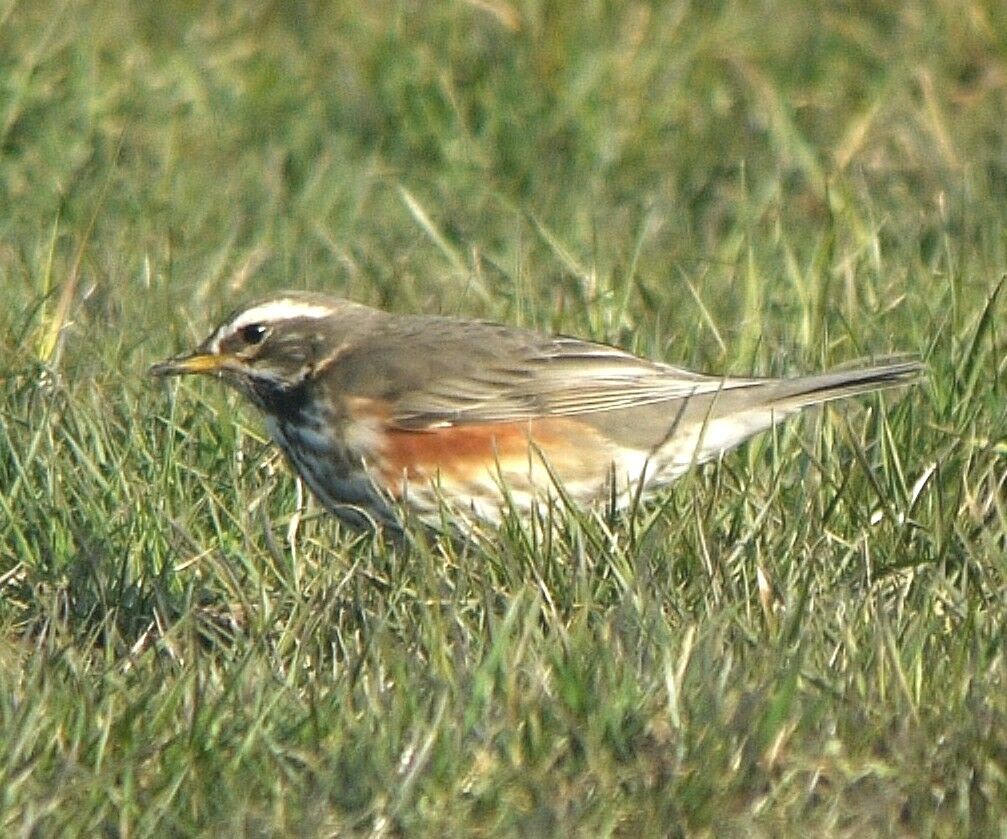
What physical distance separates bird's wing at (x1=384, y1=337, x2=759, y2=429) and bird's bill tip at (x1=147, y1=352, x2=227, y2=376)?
585 mm

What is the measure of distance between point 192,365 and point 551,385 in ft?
3.51

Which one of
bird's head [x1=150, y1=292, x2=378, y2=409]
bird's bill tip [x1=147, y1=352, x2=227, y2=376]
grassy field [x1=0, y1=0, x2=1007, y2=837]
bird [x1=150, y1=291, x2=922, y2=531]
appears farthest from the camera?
bird's head [x1=150, y1=292, x2=378, y2=409]

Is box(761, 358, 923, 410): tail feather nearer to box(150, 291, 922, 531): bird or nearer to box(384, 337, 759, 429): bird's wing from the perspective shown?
box(150, 291, 922, 531): bird

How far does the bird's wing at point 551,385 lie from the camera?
23.4 feet

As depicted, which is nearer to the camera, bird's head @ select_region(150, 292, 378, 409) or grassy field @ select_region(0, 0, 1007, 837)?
grassy field @ select_region(0, 0, 1007, 837)

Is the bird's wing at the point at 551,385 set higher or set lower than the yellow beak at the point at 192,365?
lower

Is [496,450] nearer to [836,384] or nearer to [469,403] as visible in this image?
[469,403]

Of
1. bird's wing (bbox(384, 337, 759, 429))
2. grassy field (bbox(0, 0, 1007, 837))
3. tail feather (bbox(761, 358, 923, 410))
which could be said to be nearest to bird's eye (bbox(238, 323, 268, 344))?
grassy field (bbox(0, 0, 1007, 837))

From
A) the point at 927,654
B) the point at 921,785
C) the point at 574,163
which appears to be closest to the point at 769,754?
the point at 921,785

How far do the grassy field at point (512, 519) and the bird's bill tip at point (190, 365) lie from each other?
17 centimetres

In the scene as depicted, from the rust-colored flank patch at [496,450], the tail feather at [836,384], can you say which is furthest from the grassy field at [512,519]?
the rust-colored flank patch at [496,450]

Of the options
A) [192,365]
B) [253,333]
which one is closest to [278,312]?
[253,333]

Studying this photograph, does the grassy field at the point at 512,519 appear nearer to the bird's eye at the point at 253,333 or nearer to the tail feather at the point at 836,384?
the tail feather at the point at 836,384

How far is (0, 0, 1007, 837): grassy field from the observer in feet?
16.3
